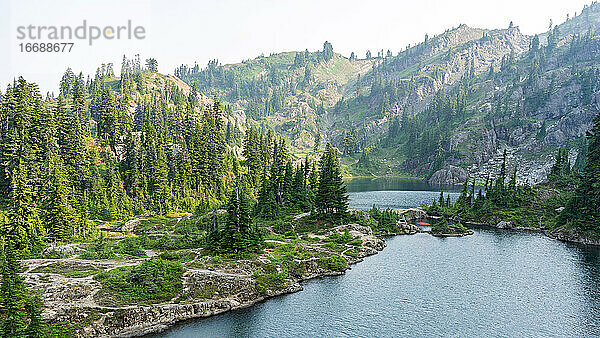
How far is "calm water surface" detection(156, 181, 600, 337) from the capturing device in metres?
54.2

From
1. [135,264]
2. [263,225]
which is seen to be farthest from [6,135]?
[263,225]

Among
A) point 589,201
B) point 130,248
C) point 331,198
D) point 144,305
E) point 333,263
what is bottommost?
point 333,263

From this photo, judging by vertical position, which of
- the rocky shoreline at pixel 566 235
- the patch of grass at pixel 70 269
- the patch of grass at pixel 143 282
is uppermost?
the patch of grass at pixel 70 269

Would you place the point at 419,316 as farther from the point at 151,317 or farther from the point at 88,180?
the point at 88,180

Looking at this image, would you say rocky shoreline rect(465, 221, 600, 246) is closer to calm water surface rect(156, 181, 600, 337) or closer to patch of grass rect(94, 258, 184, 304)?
calm water surface rect(156, 181, 600, 337)

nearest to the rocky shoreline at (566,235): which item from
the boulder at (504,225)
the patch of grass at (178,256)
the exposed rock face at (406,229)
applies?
the boulder at (504,225)

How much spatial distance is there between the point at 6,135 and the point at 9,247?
7499 centimetres

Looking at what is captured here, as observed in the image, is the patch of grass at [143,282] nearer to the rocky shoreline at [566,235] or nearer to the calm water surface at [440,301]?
the calm water surface at [440,301]

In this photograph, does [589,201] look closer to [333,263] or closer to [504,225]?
[504,225]

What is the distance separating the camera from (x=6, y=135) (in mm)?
100312

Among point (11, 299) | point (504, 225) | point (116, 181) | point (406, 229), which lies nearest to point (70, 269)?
point (11, 299)

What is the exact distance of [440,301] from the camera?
64.2 meters

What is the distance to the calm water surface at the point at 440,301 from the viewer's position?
54156mm

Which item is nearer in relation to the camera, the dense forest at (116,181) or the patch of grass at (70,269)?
the patch of grass at (70,269)
